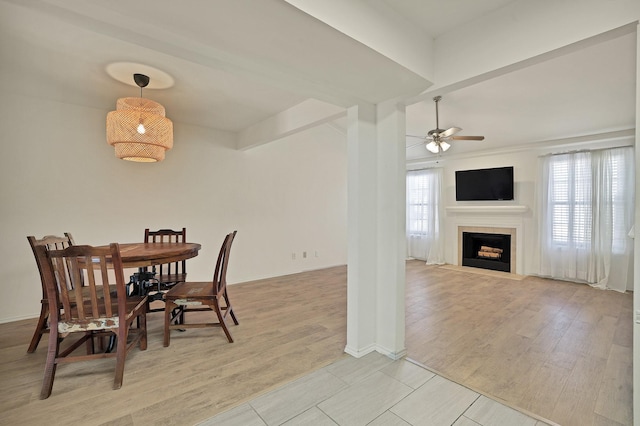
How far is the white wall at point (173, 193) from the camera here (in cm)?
319

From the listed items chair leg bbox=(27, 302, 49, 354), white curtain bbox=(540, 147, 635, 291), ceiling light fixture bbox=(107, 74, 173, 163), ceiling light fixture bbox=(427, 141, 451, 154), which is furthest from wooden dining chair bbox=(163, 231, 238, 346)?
white curtain bbox=(540, 147, 635, 291)

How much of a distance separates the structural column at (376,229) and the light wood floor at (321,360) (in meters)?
0.28

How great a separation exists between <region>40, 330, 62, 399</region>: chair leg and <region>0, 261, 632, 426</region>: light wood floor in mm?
55

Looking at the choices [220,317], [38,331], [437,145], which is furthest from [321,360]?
[437,145]

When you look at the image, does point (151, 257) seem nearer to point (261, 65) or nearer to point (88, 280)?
point (88, 280)

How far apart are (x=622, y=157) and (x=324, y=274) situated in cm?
496

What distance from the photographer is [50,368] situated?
6.16 feet

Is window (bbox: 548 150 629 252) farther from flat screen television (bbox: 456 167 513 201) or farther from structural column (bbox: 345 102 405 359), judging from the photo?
structural column (bbox: 345 102 405 359)

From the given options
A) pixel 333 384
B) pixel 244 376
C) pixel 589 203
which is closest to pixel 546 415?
pixel 333 384

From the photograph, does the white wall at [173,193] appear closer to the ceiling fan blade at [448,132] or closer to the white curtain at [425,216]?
the white curtain at [425,216]

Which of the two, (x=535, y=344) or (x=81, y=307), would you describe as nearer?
(x=81, y=307)

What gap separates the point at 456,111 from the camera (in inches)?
165

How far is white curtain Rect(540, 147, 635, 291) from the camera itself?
14.1ft

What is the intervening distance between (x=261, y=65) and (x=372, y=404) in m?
2.21
